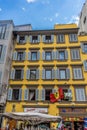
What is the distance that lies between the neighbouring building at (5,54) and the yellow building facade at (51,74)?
0.71 metres

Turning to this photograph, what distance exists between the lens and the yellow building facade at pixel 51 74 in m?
21.5

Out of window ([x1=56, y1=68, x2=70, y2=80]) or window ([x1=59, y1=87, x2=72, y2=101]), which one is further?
window ([x1=56, y1=68, x2=70, y2=80])

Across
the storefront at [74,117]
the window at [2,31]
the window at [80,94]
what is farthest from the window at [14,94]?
the window at [2,31]

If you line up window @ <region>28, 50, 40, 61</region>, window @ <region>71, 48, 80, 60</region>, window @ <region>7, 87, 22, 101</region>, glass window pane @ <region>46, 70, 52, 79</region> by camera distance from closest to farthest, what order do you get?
1. window @ <region>7, 87, 22, 101</region>
2. glass window pane @ <region>46, 70, 52, 79</region>
3. window @ <region>71, 48, 80, 60</region>
4. window @ <region>28, 50, 40, 61</region>

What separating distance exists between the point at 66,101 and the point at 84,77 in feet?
14.1

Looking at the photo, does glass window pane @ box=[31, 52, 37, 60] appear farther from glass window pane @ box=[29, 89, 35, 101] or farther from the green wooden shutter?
the green wooden shutter

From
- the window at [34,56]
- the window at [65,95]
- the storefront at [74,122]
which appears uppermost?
the window at [34,56]

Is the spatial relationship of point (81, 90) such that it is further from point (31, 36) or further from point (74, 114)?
point (31, 36)

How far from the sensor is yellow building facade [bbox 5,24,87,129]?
21.5 m

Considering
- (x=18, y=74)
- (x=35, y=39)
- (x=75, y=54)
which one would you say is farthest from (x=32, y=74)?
(x=75, y=54)

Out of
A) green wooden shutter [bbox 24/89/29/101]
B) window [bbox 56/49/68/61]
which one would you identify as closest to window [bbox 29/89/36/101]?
green wooden shutter [bbox 24/89/29/101]

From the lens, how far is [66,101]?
858 inches

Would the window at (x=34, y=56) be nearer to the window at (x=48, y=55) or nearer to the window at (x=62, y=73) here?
the window at (x=48, y=55)

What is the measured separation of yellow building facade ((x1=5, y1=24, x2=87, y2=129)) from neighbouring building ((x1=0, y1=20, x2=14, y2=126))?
713 millimetres
